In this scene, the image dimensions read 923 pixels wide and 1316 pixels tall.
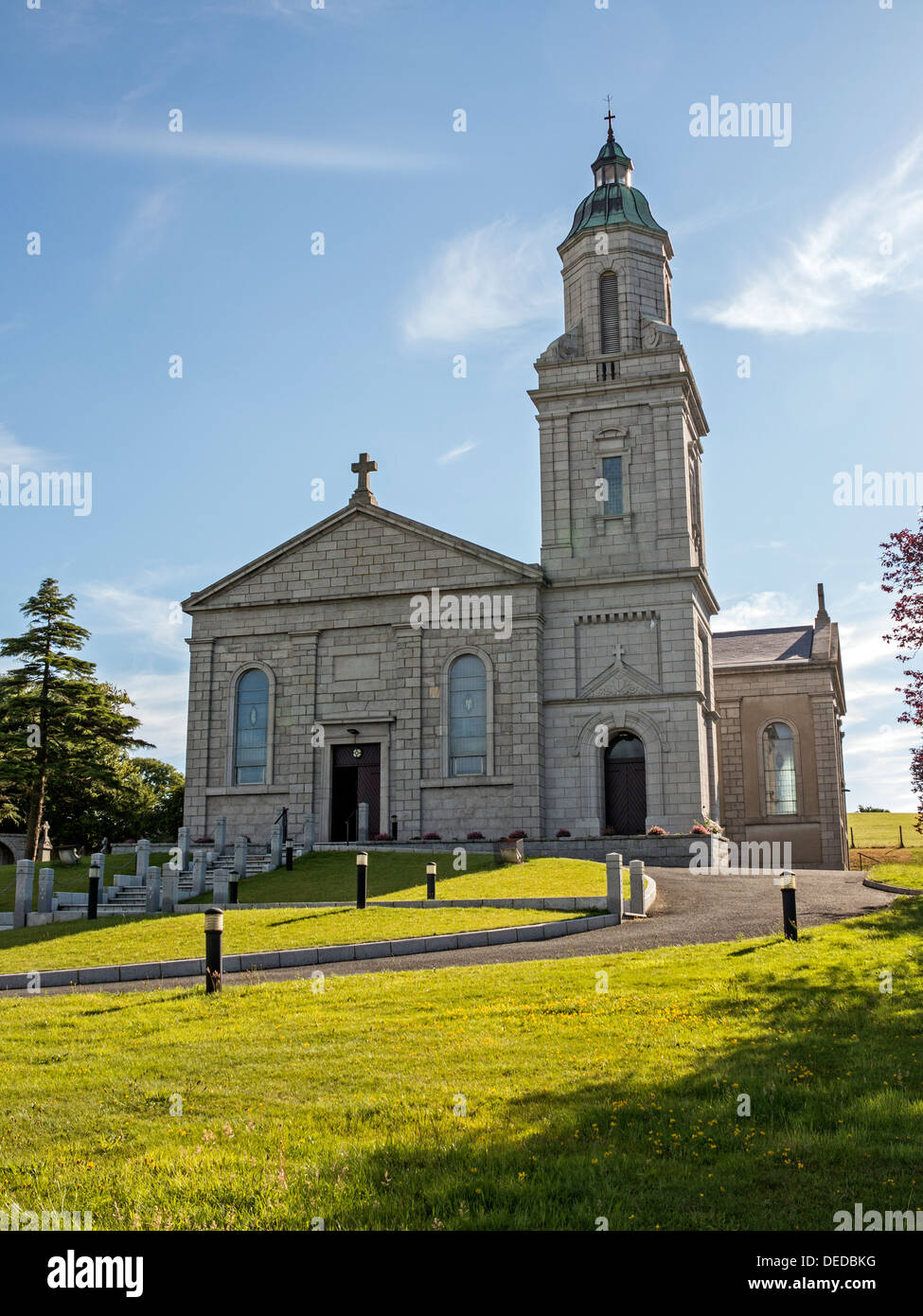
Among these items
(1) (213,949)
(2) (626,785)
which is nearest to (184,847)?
(2) (626,785)

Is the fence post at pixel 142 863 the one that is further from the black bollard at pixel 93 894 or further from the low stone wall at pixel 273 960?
the low stone wall at pixel 273 960

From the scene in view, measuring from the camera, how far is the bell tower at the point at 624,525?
34625mm

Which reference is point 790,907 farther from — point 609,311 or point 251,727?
point 609,311

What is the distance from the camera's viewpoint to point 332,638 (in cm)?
3766

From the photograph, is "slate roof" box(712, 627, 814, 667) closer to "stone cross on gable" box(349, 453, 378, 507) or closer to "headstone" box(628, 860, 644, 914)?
"stone cross on gable" box(349, 453, 378, 507)

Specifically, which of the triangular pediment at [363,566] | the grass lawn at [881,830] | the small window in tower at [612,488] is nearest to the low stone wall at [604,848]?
the triangular pediment at [363,566]

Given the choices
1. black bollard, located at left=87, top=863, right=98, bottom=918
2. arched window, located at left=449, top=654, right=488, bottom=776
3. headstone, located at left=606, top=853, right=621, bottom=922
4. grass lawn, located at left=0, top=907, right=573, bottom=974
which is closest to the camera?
grass lawn, located at left=0, top=907, right=573, bottom=974

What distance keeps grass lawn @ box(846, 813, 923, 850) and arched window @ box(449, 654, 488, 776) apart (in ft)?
90.6

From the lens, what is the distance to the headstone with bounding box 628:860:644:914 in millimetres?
20234

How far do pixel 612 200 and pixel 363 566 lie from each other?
51.9 ft

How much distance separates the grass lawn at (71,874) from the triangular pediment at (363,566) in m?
9.56

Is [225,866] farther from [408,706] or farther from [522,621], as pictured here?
[522,621]

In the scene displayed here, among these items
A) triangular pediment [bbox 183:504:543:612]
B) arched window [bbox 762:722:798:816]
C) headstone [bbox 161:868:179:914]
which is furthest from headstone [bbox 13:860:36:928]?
arched window [bbox 762:722:798:816]
